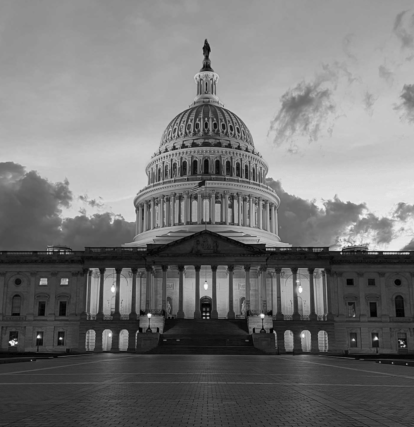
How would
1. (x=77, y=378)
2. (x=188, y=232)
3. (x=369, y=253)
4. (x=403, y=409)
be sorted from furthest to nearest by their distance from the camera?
1. (x=188, y=232)
2. (x=369, y=253)
3. (x=77, y=378)
4. (x=403, y=409)

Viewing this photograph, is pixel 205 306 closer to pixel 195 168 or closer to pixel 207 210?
pixel 207 210

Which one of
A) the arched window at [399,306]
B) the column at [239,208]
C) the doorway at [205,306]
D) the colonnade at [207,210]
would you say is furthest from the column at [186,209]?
the arched window at [399,306]

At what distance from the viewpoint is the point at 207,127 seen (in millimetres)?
126562

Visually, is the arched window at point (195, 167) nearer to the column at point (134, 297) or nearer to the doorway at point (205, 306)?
the doorway at point (205, 306)

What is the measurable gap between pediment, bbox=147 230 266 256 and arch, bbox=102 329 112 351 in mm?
13817

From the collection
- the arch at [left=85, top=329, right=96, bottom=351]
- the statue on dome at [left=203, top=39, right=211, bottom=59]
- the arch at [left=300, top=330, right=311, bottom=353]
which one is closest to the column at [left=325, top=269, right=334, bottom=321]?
the arch at [left=300, top=330, right=311, bottom=353]

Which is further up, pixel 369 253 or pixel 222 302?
pixel 369 253

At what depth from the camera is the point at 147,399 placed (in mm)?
17734

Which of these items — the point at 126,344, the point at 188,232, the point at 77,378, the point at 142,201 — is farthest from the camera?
the point at 142,201

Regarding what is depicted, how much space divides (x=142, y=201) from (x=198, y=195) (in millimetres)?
13730

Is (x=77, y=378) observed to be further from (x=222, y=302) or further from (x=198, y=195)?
(x=198, y=195)

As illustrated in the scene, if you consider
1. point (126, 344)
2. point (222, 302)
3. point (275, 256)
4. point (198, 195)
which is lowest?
point (126, 344)

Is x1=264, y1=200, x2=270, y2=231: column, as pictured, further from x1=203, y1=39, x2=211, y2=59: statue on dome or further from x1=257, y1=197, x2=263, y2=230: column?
x1=203, y1=39, x2=211, y2=59: statue on dome

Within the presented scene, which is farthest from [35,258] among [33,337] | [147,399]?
[147,399]
